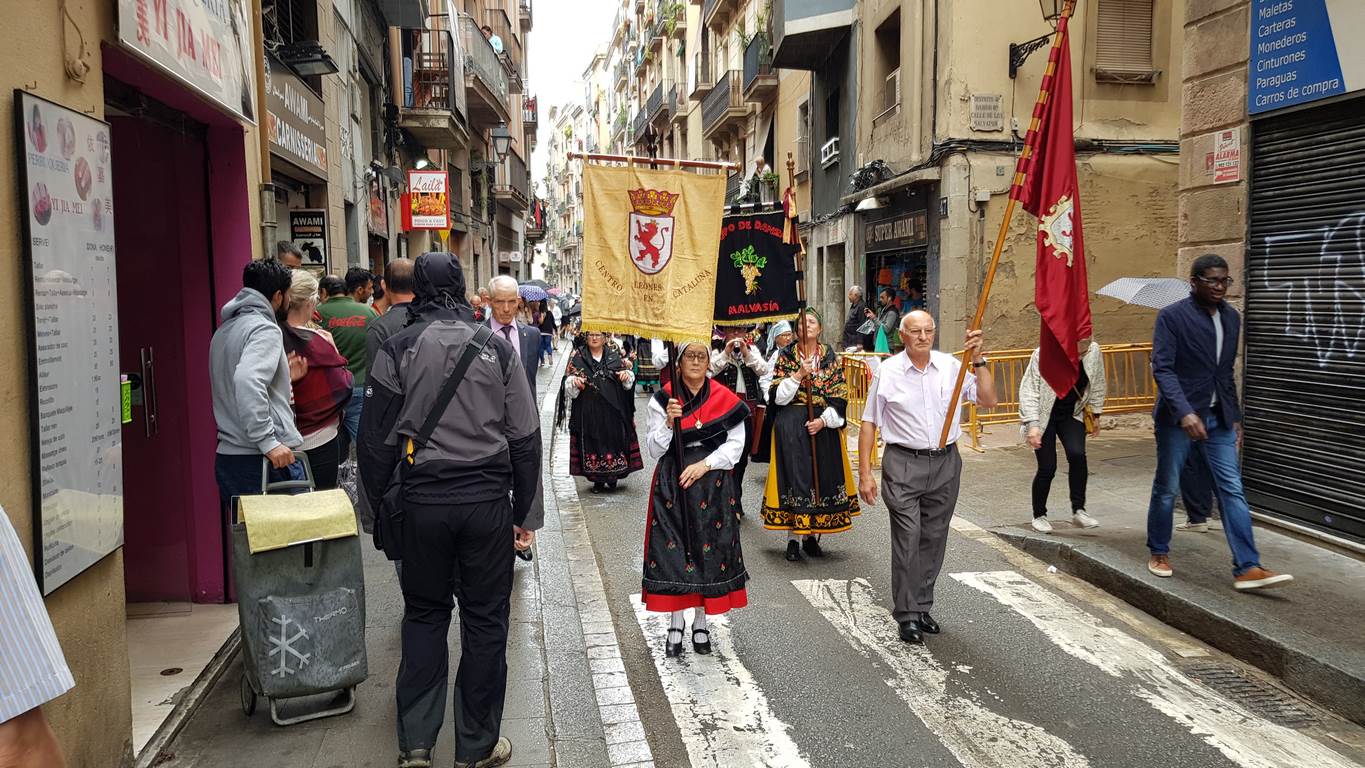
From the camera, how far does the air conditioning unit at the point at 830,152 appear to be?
2133cm

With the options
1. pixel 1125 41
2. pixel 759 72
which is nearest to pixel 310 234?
pixel 1125 41

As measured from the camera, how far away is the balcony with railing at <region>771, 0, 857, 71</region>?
19.8 metres

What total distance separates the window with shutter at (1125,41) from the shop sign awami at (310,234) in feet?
37.0

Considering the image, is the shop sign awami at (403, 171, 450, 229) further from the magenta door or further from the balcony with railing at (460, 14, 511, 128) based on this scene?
the magenta door

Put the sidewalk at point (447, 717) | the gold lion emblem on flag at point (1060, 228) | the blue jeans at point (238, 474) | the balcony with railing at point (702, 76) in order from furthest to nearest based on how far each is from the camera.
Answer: the balcony with railing at point (702, 76)
the gold lion emblem on flag at point (1060, 228)
the blue jeans at point (238, 474)
the sidewalk at point (447, 717)

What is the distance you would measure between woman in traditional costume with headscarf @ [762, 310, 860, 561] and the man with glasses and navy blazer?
2.10 meters

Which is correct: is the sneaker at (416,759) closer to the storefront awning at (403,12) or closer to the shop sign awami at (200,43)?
the shop sign awami at (200,43)

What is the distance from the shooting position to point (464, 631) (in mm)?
3854

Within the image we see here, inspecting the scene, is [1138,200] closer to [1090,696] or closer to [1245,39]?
[1245,39]

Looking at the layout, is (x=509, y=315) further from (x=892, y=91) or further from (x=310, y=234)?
(x=892, y=91)

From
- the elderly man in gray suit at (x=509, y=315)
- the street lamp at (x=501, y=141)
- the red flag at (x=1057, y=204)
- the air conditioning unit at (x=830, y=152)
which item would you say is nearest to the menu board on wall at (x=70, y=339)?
the elderly man in gray suit at (x=509, y=315)

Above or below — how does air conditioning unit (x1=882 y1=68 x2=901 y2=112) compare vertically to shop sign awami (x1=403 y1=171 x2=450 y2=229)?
above

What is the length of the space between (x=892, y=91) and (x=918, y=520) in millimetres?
13608

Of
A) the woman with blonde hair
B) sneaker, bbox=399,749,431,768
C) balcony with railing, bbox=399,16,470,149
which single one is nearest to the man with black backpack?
sneaker, bbox=399,749,431,768
